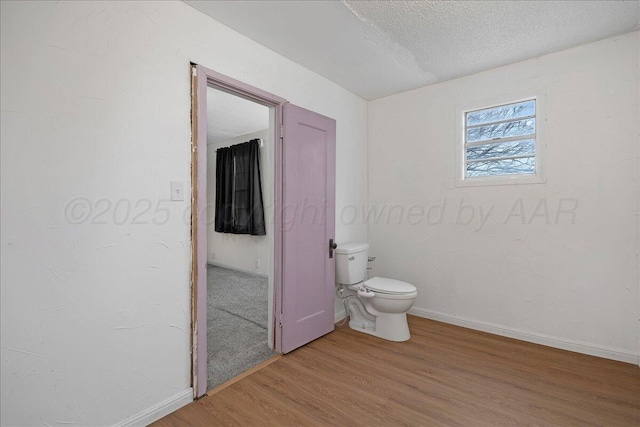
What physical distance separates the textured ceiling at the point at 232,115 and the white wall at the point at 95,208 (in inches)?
55.6

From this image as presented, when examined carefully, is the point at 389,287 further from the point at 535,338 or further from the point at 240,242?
the point at 240,242

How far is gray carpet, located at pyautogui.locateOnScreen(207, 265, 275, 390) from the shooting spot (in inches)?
84.0

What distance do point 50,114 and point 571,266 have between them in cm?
334

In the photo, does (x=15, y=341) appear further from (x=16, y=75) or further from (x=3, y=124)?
(x=16, y=75)

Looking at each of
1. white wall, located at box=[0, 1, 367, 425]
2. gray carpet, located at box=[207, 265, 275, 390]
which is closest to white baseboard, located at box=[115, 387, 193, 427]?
white wall, located at box=[0, 1, 367, 425]

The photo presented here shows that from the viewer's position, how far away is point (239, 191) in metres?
4.79

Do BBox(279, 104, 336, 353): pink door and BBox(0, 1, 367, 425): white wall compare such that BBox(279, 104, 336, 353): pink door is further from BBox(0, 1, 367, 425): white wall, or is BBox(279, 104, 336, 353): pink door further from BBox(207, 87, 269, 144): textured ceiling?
BBox(207, 87, 269, 144): textured ceiling

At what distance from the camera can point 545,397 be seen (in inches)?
70.1

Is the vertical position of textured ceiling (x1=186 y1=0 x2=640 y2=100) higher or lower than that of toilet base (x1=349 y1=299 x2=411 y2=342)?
higher

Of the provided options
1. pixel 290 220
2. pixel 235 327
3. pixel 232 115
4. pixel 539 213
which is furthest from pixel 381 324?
pixel 232 115

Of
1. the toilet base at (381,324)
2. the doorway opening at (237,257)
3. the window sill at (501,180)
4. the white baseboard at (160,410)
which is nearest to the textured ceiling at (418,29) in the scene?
the doorway opening at (237,257)

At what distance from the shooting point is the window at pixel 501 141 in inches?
99.7

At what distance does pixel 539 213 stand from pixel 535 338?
1016 millimetres

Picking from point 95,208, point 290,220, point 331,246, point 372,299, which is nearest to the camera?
point 95,208
